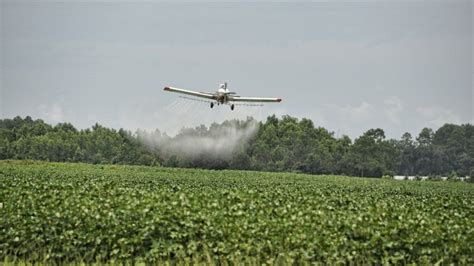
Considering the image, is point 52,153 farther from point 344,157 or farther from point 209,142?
point 344,157

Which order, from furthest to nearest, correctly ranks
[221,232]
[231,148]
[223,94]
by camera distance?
[231,148]
[223,94]
[221,232]

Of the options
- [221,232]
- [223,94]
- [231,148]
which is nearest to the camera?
[221,232]

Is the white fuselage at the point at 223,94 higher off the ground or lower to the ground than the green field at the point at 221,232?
higher

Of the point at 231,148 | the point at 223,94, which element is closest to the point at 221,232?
the point at 223,94

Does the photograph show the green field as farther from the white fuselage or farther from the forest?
the forest

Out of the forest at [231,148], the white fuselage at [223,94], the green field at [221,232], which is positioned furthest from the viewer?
the forest at [231,148]

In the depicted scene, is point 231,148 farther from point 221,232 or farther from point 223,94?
point 221,232

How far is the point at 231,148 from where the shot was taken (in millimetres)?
126500

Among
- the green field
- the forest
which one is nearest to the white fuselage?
the green field

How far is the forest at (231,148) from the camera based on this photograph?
11725 centimetres

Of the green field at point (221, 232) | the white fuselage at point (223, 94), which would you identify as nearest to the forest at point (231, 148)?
the white fuselage at point (223, 94)

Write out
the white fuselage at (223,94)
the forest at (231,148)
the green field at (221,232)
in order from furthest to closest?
the forest at (231,148), the white fuselage at (223,94), the green field at (221,232)

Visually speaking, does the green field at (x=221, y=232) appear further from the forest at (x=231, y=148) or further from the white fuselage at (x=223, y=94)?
the forest at (x=231, y=148)

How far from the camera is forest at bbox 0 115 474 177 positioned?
385 feet
